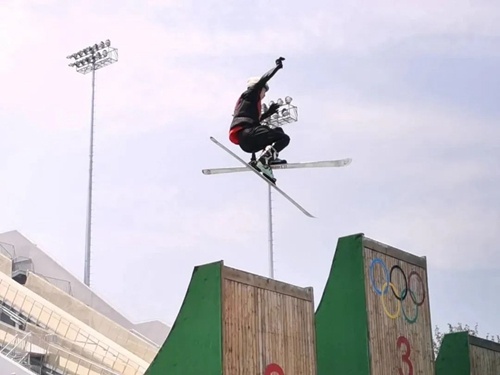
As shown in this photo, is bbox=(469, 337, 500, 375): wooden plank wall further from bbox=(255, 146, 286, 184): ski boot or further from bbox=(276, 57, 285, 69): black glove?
bbox=(276, 57, 285, 69): black glove

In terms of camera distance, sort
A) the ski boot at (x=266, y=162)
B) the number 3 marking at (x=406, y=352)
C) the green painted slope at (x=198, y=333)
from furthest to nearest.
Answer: the number 3 marking at (x=406, y=352) → the ski boot at (x=266, y=162) → the green painted slope at (x=198, y=333)

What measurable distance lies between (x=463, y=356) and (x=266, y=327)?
550cm

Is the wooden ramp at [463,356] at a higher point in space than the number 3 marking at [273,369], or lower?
higher

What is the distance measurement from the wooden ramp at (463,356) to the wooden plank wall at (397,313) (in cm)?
172

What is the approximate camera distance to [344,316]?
46.5ft

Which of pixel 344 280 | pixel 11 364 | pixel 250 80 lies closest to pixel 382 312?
pixel 344 280

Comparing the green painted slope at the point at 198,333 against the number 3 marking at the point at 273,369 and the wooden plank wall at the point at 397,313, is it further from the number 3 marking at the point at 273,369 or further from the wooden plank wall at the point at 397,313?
the wooden plank wall at the point at 397,313

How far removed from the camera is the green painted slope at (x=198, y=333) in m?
11.9

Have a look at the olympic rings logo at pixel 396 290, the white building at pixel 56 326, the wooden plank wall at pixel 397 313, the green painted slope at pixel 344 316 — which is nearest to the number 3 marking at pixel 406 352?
the wooden plank wall at pixel 397 313

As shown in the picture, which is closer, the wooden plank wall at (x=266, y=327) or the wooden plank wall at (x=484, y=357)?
the wooden plank wall at (x=266, y=327)

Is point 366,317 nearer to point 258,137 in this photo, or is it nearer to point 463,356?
point 258,137

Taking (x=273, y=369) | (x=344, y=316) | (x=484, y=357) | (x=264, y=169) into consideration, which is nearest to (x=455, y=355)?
(x=484, y=357)

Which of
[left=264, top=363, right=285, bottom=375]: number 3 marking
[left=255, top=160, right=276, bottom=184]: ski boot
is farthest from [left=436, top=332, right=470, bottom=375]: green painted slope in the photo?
[left=255, top=160, right=276, bottom=184]: ski boot

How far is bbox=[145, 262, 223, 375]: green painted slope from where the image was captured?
1188 centimetres
